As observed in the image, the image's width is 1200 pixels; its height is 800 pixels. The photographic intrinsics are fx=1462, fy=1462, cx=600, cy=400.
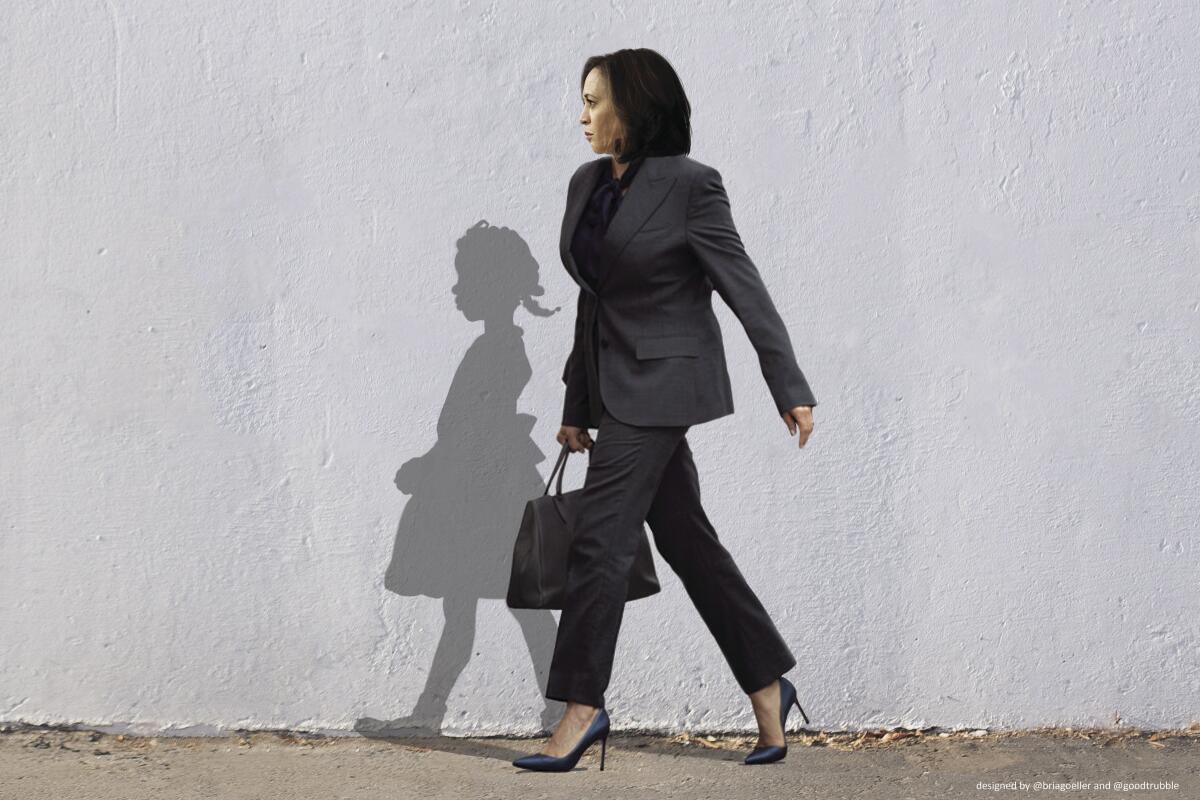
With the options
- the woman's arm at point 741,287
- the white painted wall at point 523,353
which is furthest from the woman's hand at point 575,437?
the woman's arm at point 741,287

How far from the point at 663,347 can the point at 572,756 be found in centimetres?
116

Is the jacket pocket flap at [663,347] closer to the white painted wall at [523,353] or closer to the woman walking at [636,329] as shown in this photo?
the woman walking at [636,329]

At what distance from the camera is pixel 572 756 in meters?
4.05

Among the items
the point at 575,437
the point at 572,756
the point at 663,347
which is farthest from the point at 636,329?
the point at 572,756

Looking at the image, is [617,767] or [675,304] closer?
[675,304]

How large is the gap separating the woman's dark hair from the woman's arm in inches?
6.5

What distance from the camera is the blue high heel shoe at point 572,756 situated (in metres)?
4.05

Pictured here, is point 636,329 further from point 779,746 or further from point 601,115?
point 779,746

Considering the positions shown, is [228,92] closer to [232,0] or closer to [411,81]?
[232,0]

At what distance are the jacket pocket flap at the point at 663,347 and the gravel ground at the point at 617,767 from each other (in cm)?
127

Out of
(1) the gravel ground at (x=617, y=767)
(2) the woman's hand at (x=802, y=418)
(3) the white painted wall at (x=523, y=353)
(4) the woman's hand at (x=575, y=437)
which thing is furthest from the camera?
(3) the white painted wall at (x=523, y=353)

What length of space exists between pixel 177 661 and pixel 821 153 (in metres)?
2.66

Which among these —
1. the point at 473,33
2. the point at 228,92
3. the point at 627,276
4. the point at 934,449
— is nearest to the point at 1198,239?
the point at 934,449

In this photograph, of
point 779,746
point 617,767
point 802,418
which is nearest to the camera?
point 802,418
